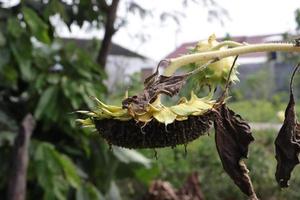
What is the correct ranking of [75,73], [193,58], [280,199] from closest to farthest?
1. [193,58]
2. [75,73]
3. [280,199]

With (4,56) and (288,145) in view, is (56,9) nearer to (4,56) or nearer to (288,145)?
(4,56)

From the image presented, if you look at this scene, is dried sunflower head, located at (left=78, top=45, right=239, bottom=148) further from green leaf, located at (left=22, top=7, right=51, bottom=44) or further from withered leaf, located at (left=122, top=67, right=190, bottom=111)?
green leaf, located at (left=22, top=7, right=51, bottom=44)

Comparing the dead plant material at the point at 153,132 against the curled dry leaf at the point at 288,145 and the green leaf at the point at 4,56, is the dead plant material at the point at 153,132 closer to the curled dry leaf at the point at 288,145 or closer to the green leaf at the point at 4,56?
the curled dry leaf at the point at 288,145

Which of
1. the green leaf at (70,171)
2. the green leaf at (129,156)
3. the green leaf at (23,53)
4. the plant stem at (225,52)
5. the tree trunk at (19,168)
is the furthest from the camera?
the green leaf at (129,156)

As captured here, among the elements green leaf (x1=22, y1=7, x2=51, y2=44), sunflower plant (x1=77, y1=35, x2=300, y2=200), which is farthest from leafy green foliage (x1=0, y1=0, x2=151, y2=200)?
sunflower plant (x1=77, y1=35, x2=300, y2=200)

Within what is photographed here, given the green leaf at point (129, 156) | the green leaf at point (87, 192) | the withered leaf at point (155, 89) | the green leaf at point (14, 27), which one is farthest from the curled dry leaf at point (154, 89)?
the green leaf at point (129, 156)

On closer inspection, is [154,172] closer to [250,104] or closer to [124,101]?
[124,101]

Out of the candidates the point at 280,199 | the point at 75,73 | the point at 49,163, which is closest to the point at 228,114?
the point at 49,163
